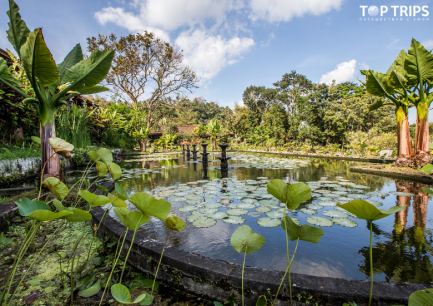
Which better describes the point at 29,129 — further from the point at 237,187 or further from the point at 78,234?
the point at 237,187

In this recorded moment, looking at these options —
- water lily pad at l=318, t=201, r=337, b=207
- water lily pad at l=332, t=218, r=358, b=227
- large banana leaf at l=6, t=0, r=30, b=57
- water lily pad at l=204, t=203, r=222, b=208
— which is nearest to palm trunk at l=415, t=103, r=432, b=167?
water lily pad at l=318, t=201, r=337, b=207

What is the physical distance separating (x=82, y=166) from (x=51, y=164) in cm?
446

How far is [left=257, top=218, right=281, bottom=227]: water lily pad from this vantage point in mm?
1792

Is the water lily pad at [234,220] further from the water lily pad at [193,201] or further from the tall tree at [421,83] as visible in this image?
the tall tree at [421,83]

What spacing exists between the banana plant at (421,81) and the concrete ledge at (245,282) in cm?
505

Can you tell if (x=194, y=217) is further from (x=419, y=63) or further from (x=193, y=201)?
(x=419, y=63)

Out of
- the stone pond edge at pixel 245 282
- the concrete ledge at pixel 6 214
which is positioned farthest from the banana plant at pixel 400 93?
the concrete ledge at pixel 6 214

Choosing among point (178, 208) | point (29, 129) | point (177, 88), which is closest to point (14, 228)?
point (178, 208)

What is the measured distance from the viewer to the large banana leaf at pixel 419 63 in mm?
3975

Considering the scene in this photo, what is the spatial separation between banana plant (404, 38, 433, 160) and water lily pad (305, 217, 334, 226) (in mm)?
4103

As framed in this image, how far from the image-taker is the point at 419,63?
4070 mm

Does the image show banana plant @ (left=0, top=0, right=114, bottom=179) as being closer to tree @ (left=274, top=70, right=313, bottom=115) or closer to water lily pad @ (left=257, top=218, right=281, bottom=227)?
water lily pad @ (left=257, top=218, right=281, bottom=227)

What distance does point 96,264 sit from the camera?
1.19 m

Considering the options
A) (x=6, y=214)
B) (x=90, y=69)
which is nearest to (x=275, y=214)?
(x=6, y=214)
